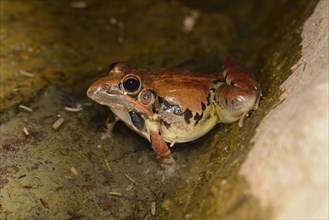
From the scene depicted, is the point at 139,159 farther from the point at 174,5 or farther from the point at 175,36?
the point at 174,5

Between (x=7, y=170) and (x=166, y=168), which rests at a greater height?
(x=166, y=168)

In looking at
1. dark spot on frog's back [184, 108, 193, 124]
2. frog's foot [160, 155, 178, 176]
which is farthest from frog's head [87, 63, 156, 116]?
frog's foot [160, 155, 178, 176]

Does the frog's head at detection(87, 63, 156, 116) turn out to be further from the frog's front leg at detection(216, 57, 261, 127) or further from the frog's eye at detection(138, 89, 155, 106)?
the frog's front leg at detection(216, 57, 261, 127)

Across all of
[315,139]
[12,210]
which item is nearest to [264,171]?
[315,139]

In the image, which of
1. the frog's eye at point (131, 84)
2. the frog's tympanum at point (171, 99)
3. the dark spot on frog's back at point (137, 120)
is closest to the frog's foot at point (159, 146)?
the frog's tympanum at point (171, 99)

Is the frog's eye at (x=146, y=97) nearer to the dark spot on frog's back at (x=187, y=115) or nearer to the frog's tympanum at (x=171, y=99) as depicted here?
the frog's tympanum at (x=171, y=99)
